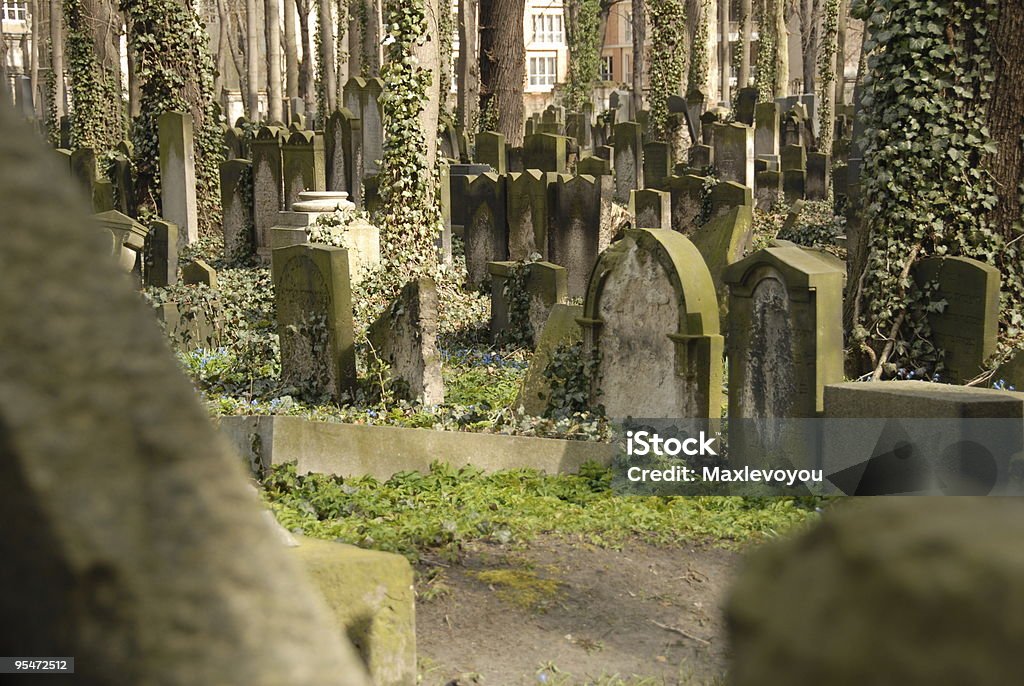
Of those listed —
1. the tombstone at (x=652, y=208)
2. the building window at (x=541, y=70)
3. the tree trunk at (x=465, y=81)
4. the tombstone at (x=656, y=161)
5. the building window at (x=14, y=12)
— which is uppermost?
the building window at (x=14, y=12)

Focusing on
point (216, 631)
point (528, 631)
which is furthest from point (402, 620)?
point (216, 631)

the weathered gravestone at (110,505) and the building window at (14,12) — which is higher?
the building window at (14,12)

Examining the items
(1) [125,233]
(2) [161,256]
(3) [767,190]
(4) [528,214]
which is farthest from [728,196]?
(1) [125,233]

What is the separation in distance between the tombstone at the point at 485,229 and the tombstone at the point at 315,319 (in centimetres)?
538

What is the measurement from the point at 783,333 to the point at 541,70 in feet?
215

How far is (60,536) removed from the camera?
117 centimetres

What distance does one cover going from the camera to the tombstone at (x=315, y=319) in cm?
817

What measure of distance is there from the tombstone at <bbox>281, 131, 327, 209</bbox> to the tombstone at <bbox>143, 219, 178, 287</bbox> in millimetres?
2653

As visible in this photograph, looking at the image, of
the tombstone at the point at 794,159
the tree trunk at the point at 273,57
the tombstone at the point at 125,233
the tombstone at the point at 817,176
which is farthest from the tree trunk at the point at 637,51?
the tombstone at the point at 125,233

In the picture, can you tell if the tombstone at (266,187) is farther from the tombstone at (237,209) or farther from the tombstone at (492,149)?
the tombstone at (492,149)

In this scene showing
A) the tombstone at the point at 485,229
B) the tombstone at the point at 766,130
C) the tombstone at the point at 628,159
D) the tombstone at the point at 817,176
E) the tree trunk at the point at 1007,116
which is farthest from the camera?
the tombstone at the point at 766,130

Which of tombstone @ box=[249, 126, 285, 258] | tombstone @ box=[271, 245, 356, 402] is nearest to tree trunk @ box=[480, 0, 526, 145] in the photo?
tombstone @ box=[249, 126, 285, 258]

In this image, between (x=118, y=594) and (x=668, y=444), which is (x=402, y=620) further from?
(x=668, y=444)

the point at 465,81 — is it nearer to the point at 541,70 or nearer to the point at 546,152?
the point at 546,152
